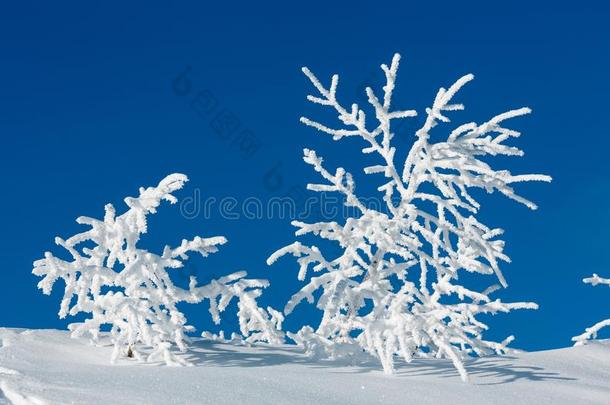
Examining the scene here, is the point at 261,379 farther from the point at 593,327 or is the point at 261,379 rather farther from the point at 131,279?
the point at 593,327

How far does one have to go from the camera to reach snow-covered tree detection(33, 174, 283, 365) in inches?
244

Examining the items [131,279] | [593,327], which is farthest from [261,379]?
[593,327]

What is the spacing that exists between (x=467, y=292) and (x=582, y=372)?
170cm

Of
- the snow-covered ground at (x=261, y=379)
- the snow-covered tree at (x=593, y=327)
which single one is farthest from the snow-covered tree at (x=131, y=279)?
the snow-covered tree at (x=593, y=327)

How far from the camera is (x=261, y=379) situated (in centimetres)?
540

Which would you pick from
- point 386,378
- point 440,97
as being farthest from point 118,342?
point 440,97

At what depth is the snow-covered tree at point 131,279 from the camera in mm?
6188

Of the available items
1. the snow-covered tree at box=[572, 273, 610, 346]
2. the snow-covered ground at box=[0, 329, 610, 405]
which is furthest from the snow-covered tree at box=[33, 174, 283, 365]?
the snow-covered tree at box=[572, 273, 610, 346]

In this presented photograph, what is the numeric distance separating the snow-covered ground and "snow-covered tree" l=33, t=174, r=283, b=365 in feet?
0.99

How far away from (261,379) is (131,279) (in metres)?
1.69

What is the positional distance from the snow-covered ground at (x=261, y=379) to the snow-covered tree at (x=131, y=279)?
11.9 inches

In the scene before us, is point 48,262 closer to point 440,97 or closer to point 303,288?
point 303,288

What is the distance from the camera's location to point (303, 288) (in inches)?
270

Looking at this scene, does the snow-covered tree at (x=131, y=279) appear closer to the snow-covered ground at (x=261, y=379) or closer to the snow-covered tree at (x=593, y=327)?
the snow-covered ground at (x=261, y=379)
